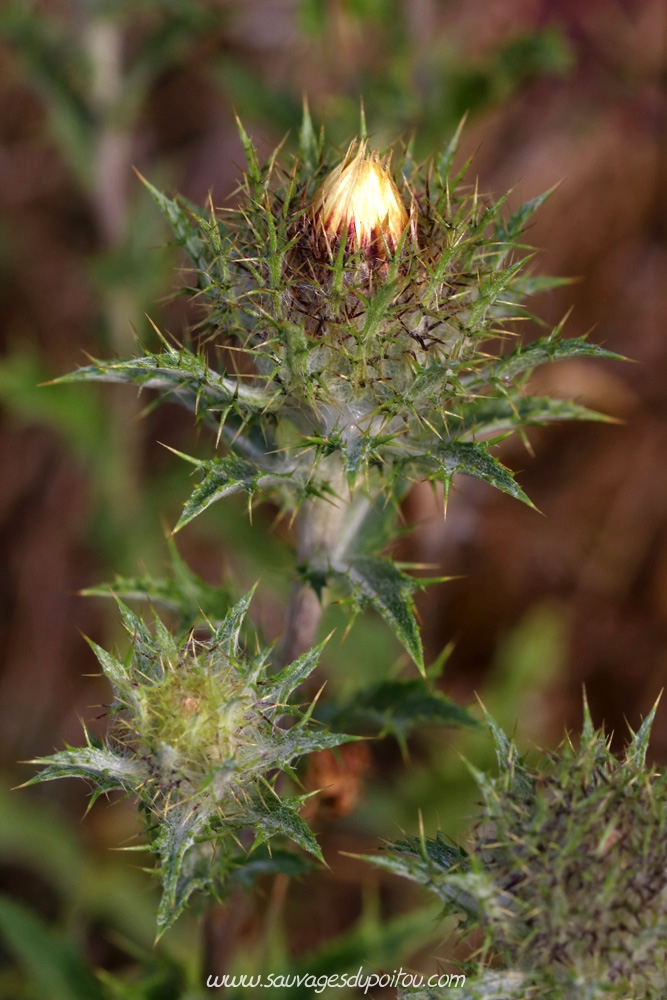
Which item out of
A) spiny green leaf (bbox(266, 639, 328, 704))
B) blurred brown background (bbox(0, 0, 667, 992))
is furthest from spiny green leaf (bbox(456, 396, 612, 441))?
blurred brown background (bbox(0, 0, 667, 992))

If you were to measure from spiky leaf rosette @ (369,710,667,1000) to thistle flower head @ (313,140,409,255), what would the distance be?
1215 mm

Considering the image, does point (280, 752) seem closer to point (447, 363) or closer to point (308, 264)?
point (447, 363)

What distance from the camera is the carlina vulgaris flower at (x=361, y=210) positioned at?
1985 millimetres

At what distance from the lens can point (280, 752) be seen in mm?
1996

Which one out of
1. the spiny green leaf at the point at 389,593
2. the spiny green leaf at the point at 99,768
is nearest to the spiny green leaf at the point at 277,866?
the spiny green leaf at the point at 99,768

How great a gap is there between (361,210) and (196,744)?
49.1 inches

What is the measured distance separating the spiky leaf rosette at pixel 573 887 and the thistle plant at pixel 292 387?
393mm

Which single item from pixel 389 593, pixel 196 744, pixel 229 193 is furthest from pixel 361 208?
pixel 229 193

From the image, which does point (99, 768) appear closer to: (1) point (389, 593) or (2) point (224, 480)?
(2) point (224, 480)

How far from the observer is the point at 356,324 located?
2.02 m

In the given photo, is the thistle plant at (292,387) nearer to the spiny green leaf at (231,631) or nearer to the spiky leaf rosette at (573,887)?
the spiny green leaf at (231,631)

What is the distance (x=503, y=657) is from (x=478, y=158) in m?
3.38

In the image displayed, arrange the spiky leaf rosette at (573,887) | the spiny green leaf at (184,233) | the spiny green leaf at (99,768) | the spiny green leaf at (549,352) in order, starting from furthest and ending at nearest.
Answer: the spiny green leaf at (184,233), the spiny green leaf at (549,352), the spiny green leaf at (99,768), the spiky leaf rosette at (573,887)

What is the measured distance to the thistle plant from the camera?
6.29 feet
